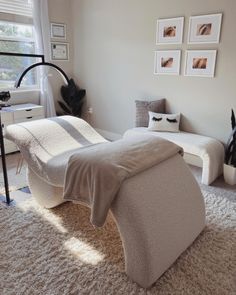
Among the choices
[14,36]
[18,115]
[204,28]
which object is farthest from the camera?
[14,36]

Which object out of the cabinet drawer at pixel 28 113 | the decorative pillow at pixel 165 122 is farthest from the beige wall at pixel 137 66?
the cabinet drawer at pixel 28 113

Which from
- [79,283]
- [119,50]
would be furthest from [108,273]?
[119,50]

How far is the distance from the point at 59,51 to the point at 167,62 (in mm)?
1956

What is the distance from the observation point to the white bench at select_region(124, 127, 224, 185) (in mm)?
2951

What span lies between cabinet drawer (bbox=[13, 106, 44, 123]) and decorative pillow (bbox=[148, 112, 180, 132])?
1734 millimetres

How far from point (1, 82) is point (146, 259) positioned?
3.55 m

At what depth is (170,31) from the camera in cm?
348

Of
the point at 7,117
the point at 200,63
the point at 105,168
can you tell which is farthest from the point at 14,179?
the point at 200,63

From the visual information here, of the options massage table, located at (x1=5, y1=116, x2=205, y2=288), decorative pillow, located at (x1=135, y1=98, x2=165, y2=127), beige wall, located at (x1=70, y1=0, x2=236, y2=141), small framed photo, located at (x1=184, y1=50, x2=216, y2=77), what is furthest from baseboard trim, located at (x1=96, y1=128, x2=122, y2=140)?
massage table, located at (x1=5, y1=116, x2=205, y2=288)

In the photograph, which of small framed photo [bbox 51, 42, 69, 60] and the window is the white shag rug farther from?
small framed photo [bbox 51, 42, 69, 60]

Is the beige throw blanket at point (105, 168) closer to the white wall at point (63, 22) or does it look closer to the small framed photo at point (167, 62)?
the small framed photo at point (167, 62)

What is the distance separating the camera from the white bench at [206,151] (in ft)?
9.68

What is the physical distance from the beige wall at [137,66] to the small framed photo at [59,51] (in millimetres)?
185

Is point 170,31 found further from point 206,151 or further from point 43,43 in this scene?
point 43,43
